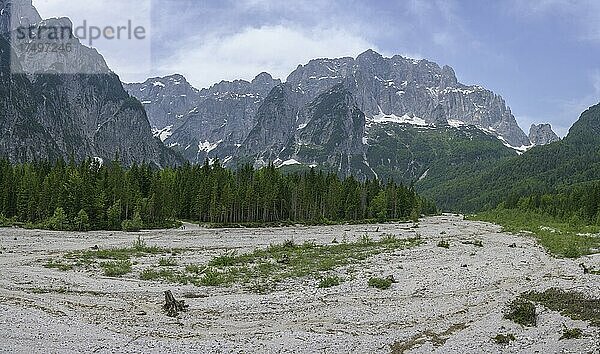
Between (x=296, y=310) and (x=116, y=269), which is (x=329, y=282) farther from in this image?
(x=116, y=269)

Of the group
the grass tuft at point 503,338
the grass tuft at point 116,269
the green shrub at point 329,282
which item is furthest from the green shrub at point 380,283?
the grass tuft at point 116,269

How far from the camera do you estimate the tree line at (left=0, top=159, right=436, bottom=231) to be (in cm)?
9125

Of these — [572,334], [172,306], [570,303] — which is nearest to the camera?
[572,334]

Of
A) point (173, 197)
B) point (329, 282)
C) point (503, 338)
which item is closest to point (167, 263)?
point (329, 282)

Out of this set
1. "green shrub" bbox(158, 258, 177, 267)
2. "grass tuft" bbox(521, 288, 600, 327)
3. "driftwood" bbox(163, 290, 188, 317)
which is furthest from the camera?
"green shrub" bbox(158, 258, 177, 267)

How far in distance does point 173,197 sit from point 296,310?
3469 inches

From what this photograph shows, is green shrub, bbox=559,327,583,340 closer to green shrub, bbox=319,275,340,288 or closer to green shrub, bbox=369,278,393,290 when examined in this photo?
green shrub, bbox=369,278,393,290

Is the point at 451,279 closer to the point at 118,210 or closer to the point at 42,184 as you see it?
the point at 118,210

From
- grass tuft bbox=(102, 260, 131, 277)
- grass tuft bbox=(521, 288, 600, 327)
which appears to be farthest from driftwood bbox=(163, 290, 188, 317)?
grass tuft bbox=(521, 288, 600, 327)

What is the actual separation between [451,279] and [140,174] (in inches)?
3636

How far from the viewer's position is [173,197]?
4395 inches

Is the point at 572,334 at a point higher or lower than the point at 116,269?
lower

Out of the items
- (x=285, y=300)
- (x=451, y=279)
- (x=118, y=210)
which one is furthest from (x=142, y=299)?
(x=118, y=210)

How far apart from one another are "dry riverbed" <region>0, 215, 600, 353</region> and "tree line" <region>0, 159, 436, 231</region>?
4758cm
